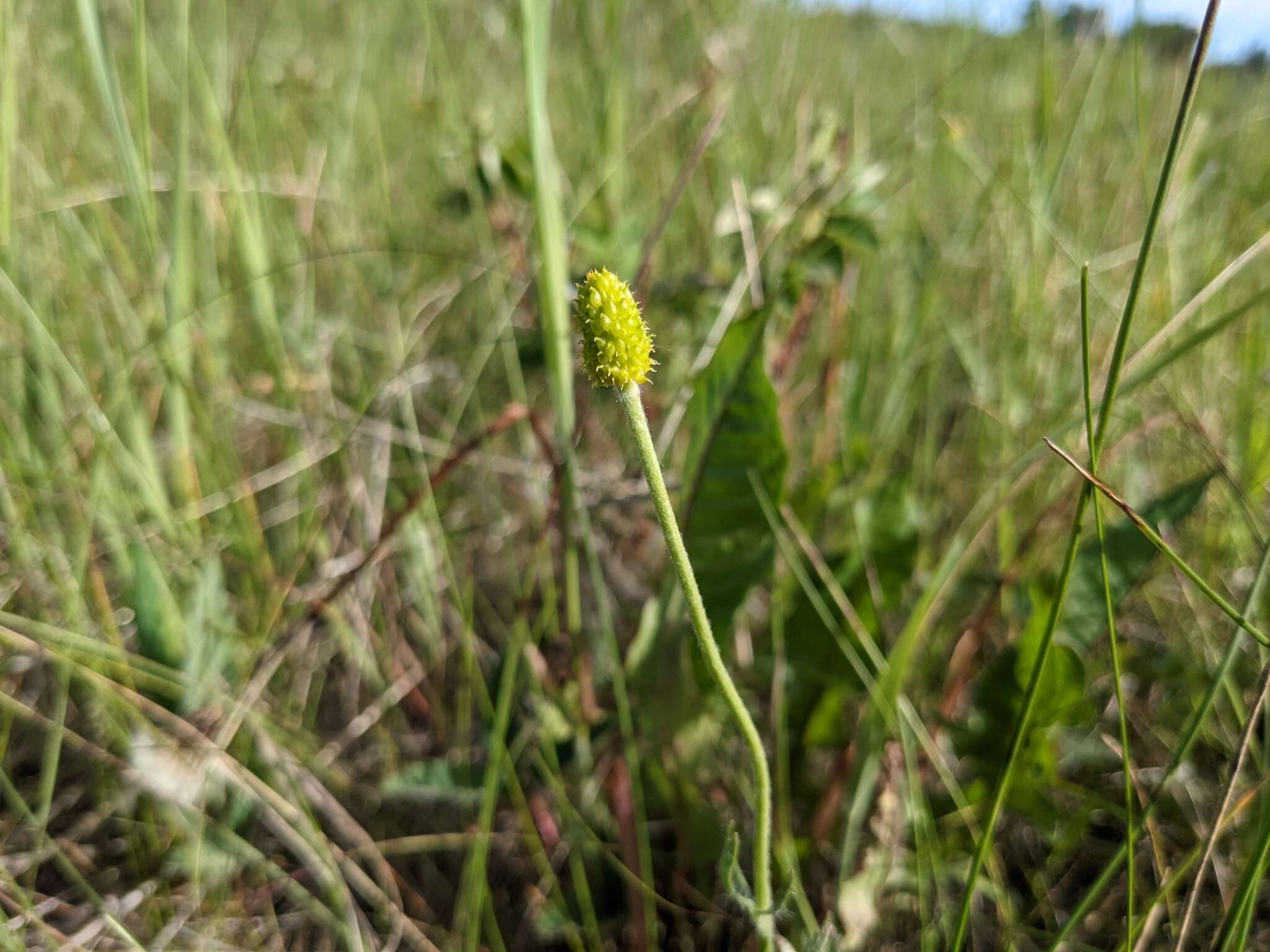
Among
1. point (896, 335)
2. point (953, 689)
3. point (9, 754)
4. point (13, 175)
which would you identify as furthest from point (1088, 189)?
point (9, 754)

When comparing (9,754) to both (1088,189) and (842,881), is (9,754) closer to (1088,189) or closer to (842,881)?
(842,881)

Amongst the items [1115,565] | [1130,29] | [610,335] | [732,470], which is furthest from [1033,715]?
[1130,29]

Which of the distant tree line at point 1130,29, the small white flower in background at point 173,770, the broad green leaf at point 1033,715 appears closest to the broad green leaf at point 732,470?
the broad green leaf at point 1033,715

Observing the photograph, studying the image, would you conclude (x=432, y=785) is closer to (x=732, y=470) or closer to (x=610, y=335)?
(x=732, y=470)

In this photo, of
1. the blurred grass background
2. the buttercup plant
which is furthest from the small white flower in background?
the buttercup plant

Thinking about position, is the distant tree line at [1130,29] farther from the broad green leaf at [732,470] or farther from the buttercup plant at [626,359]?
the buttercup plant at [626,359]

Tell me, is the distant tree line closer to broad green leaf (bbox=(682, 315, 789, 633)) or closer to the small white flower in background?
broad green leaf (bbox=(682, 315, 789, 633))
